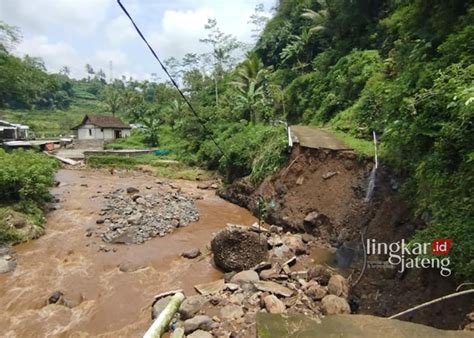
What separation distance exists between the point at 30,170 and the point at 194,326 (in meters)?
10.5

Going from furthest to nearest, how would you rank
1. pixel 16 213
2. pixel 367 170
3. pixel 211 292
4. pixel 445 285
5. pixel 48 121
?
pixel 48 121 → pixel 16 213 → pixel 367 170 → pixel 211 292 → pixel 445 285

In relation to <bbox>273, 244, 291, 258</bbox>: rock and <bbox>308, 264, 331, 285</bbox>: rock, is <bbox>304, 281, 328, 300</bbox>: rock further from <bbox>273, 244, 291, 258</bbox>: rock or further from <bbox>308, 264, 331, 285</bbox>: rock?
<bbox>273, 244, 291, 258</bbox>: rock

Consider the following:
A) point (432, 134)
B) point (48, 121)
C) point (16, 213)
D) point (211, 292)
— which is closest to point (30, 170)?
point (16, 213)

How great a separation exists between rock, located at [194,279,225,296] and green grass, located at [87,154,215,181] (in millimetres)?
14231

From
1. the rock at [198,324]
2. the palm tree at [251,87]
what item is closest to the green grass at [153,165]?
the palm tree at [251,87]

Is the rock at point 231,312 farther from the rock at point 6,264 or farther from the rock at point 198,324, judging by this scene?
the rock at point 6,264

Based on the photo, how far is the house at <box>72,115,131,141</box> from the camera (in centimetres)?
3725

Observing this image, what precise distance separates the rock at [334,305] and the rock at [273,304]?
2.71 ft

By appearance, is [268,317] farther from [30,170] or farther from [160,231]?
[30,170]

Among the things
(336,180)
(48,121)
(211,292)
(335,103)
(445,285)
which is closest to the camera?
(445,285)

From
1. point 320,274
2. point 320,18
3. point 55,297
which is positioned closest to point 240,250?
point 320,274

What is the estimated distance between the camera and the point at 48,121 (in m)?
53.2

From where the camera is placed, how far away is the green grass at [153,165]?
74.3 feet

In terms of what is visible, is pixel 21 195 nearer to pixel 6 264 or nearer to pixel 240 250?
pixel 6 264
